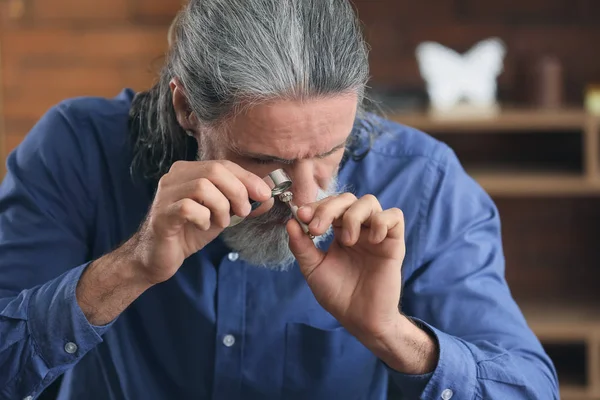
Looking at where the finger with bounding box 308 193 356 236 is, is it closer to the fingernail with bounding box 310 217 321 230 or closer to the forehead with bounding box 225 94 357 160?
the fingernail with bounding box 310 217 321 230

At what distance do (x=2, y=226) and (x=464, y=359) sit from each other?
2.74 ft

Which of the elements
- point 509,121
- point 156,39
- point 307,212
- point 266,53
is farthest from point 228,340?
point 156,39

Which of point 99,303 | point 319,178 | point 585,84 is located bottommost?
point 585,84

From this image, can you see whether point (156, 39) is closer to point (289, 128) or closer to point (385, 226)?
point (289, 128)

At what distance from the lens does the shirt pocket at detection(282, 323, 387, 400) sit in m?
1.61

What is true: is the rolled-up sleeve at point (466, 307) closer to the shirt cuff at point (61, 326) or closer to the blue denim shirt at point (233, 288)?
the blue denim shirt at point (233, 288)

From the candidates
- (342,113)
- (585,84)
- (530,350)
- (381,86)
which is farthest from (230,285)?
(585,84)

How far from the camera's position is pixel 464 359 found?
55.6 inches

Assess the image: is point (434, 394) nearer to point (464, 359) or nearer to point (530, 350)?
point (464, 359)

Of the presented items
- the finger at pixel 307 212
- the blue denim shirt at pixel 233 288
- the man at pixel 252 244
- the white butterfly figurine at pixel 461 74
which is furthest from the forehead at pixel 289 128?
the white butterfly figurine at pixel 461 74

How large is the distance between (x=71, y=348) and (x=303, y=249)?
39 centimetres

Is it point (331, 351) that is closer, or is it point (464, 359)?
point (464, 359)

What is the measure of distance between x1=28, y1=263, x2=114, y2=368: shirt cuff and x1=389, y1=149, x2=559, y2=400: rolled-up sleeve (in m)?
0.49

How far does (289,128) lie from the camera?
1.38 meters
